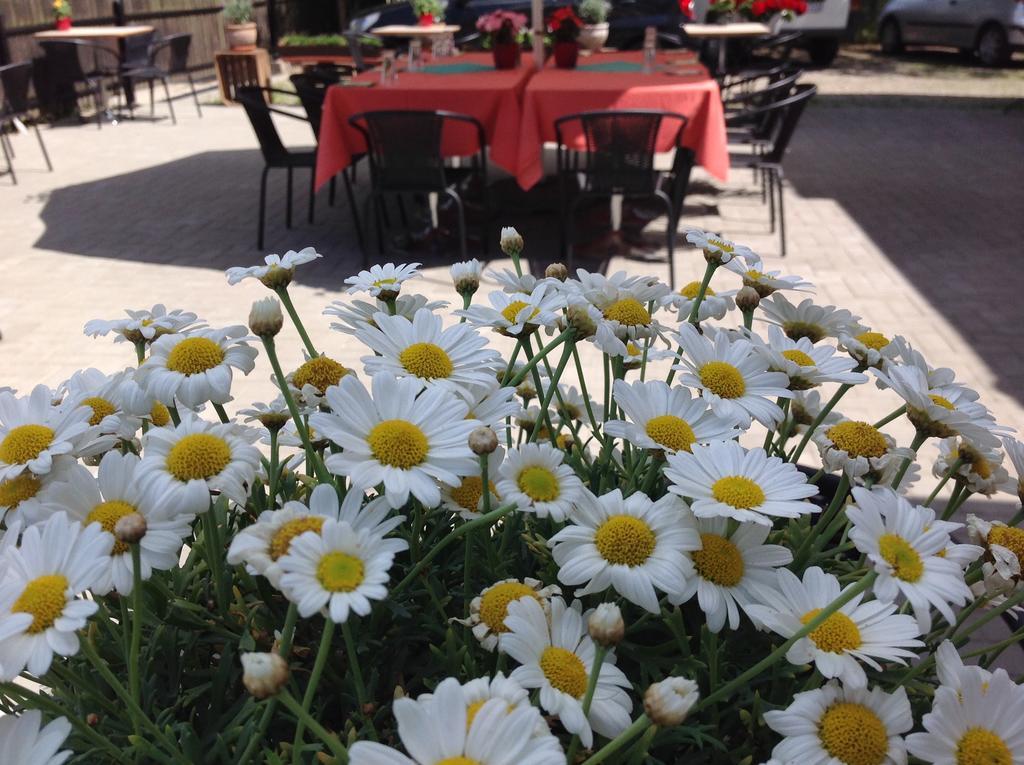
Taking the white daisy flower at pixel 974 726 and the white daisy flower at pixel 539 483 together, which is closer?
the white daisy flower at pixel 974 726

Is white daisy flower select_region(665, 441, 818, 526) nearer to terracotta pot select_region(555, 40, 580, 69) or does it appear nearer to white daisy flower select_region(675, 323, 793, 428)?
white daisy flower select_region(675, 323, 793, 428)

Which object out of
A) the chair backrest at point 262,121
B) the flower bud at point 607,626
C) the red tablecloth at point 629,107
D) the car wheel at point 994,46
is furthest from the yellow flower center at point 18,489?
the car wheel at point 994,46

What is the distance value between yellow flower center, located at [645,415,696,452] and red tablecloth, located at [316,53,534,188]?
4.15 m

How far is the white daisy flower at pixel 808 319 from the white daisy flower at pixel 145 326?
74cm

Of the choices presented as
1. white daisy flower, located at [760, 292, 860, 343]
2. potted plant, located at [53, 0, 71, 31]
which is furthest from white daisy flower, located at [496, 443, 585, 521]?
potted plant, located at [53, 0, 71, 31]

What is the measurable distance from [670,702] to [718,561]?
0.21 metres

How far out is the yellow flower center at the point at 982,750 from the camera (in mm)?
686

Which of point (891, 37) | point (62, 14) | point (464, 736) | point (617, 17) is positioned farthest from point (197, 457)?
point (891, 37)

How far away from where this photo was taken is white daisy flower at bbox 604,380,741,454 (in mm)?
865

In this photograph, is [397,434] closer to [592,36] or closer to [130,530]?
[130,530]

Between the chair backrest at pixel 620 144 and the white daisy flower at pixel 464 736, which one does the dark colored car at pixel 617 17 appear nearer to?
the chair backrest at pixel 620 144

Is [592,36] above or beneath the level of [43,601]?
beneath

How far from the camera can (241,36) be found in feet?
39.9

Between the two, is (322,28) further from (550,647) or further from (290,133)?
(550,647)
